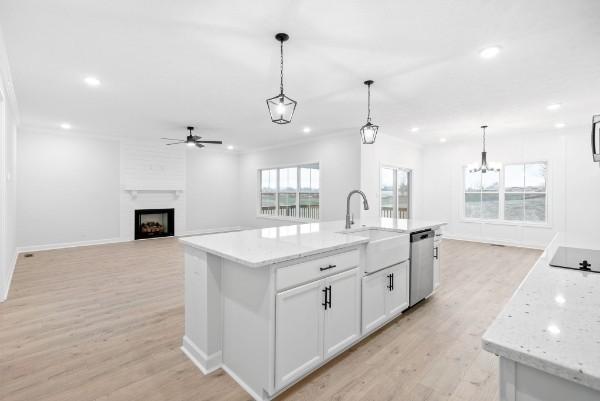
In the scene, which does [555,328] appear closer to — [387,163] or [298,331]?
[298,331]

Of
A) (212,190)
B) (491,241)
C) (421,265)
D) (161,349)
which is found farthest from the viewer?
(212,190)

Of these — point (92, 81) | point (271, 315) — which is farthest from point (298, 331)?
point (92, 81)

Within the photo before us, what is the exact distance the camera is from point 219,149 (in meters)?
8.96

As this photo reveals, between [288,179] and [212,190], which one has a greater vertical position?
[288,179]

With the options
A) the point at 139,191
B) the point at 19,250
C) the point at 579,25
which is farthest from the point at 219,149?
the point at 579,25

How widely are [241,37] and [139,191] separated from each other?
6270mm

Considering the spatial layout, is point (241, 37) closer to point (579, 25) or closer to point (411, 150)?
point (579, 25)

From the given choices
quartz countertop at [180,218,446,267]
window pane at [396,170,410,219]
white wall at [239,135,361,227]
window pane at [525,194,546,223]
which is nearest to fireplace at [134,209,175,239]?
white wall at [239,135,361,227]

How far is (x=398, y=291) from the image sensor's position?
9.36 ft

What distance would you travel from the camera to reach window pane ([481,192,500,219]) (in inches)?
280

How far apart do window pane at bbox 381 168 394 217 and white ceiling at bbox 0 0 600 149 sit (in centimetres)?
189

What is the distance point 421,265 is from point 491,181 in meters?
5.43

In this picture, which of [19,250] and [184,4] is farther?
[19,250]

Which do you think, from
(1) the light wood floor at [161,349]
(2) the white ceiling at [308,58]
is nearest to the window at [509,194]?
(2) the white ceiling at [308,58]
